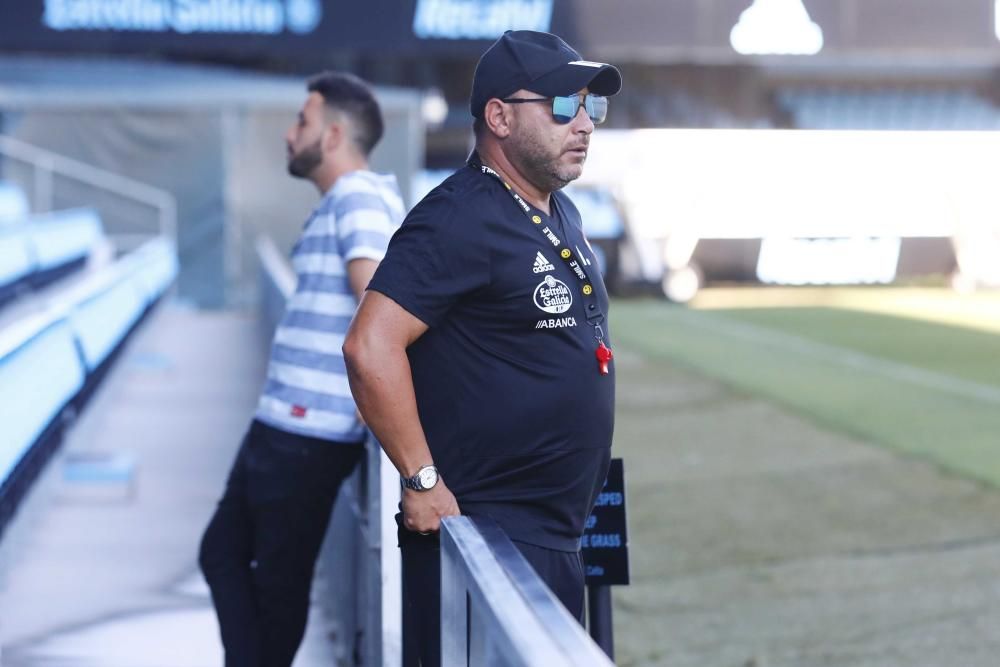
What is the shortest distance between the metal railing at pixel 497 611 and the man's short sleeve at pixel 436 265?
1.23ft

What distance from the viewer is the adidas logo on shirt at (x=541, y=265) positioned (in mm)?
2512

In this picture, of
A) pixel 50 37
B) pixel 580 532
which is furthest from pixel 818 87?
pixel 580 532

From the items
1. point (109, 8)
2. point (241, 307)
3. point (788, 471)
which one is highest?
point (109, 8)

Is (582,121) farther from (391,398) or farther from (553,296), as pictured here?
(391,398)

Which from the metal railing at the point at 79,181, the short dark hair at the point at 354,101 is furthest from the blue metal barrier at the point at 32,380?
the metal railing at the point at 79,181

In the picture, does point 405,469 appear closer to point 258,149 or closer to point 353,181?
point 353,181

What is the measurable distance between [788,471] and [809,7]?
11.7 m

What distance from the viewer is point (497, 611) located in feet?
5.98

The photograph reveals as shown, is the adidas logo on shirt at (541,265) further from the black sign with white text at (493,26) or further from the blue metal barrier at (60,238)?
the black sign with white text at (493,26)

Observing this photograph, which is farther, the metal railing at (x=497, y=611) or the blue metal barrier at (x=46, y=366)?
the blue metal barrier at (x=46, y=366)

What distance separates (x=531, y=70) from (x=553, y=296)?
400 mm

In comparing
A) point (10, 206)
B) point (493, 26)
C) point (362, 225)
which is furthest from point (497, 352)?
point (493, 26)

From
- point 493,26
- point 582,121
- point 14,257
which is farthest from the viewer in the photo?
point 493,26

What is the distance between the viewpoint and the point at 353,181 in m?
3.44
